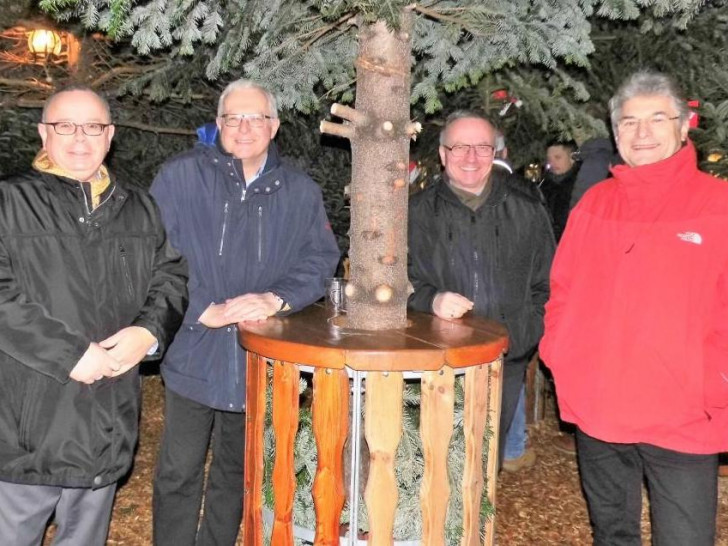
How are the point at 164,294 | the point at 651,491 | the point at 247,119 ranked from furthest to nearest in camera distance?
1. the point at 247,119
2. the point at 164,294
3. the point at 651,491

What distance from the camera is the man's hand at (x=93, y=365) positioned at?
273cm

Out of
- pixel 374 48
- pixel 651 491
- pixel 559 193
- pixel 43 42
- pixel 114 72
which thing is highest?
pixel 43 42

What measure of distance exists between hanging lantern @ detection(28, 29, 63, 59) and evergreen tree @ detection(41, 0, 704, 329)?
2.75 meters

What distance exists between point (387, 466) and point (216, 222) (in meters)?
1.31

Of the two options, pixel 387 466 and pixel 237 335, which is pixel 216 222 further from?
pixel 387 466

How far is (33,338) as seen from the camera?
2697 millimetres

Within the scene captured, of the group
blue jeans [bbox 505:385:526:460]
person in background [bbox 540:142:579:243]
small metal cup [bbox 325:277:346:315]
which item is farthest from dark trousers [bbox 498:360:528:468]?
person in background [bbox 540:142:579:243]

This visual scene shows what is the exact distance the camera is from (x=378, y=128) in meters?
3.15

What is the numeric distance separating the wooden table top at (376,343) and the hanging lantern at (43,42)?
4404 millimetres

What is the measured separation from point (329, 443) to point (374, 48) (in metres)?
1.50

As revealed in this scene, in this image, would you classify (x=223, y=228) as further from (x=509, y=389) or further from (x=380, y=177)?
(x=509, y=389)

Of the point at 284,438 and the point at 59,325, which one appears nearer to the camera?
the point at 59,325

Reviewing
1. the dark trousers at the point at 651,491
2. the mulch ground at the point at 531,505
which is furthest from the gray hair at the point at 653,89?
the mulch ground at the point at 531,505

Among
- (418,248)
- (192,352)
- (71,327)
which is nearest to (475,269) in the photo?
(418,248)
